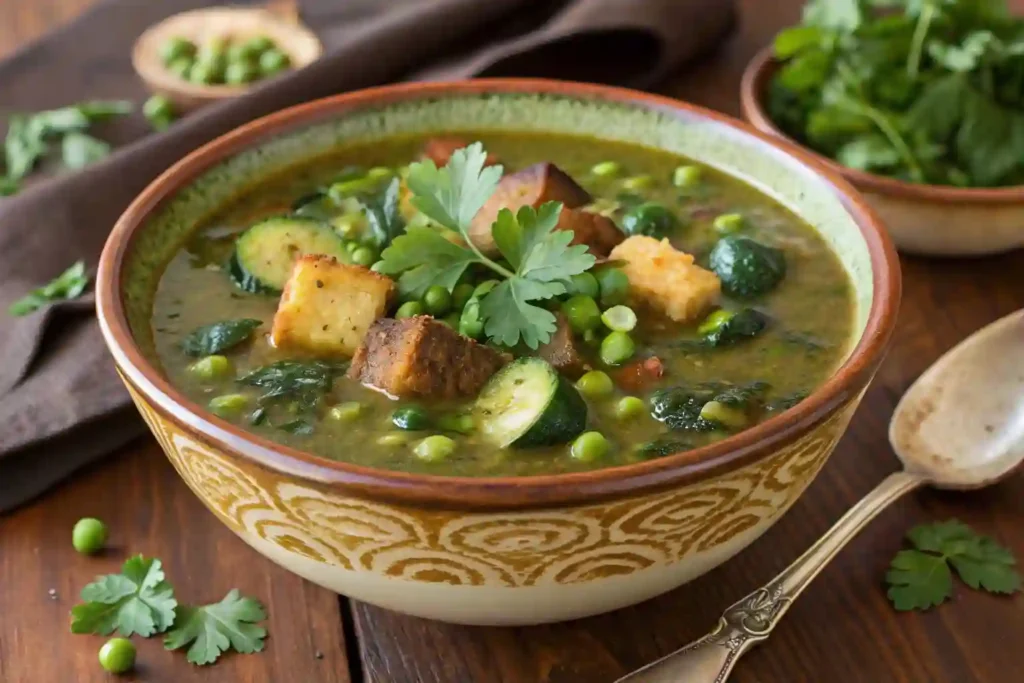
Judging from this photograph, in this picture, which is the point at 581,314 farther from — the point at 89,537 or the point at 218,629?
the point at 89,537

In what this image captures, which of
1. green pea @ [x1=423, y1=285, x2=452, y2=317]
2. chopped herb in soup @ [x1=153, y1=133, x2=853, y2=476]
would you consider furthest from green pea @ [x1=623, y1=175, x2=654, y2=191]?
green pea @ [x1=423, y1=285, x2=452, y2=317]

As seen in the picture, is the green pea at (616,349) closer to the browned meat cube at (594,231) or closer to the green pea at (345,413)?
the browned meat cube at (594,231)

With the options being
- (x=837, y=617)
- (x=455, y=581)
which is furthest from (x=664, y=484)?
(x=837, y=617)

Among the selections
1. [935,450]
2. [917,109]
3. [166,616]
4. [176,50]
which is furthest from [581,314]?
[176,50]

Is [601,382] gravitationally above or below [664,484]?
below

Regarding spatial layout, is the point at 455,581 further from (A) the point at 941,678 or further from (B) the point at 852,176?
(B) the point at 852,176

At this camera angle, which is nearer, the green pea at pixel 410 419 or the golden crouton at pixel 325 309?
the green pea at pixel 410 419

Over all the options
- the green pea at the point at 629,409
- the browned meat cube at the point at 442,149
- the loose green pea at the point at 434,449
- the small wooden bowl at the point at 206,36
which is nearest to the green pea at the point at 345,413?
the loose green pea at the point at 434,449
